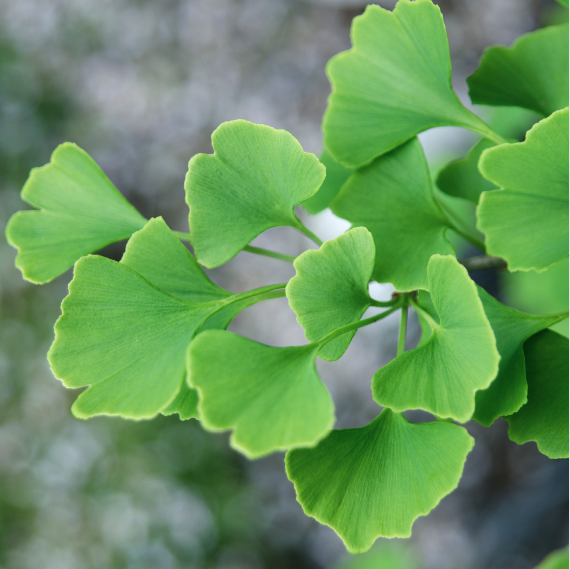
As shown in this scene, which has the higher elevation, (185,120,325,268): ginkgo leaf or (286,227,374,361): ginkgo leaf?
(185,120,325,268): ginkgo leaf

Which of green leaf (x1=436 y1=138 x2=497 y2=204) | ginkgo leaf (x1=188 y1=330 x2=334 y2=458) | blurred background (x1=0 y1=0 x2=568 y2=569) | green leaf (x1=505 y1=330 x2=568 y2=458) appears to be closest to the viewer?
ginkgo leaf (x1=188 y1=330 x2=334 y2=458)

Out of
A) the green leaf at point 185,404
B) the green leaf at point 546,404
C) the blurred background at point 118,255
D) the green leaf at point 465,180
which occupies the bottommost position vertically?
the blurred background at point 118,255

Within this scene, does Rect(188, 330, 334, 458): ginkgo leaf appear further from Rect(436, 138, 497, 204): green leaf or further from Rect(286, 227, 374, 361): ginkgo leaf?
Rect(436, 138, 497, 204): green leaf

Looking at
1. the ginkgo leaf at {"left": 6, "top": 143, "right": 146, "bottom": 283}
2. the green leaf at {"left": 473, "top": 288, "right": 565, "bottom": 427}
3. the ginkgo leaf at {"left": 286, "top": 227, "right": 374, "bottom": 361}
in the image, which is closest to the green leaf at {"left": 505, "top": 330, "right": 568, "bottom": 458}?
the green leaf at {"left": 473, "top": 288, "right": 565, "bottom": 427}

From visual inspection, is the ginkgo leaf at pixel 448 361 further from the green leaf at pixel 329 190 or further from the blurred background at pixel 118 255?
the blurred background at pixel 118 255

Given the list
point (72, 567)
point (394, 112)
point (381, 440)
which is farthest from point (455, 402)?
point (72, 567)

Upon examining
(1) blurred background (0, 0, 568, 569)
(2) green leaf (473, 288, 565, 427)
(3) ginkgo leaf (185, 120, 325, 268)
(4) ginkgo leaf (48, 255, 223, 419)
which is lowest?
Answer: (1) blurred background (0, 0, 568, 569)

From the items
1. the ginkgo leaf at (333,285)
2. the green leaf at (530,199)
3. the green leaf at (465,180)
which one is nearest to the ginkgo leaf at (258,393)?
the ginkgo leaf at (333,285)
